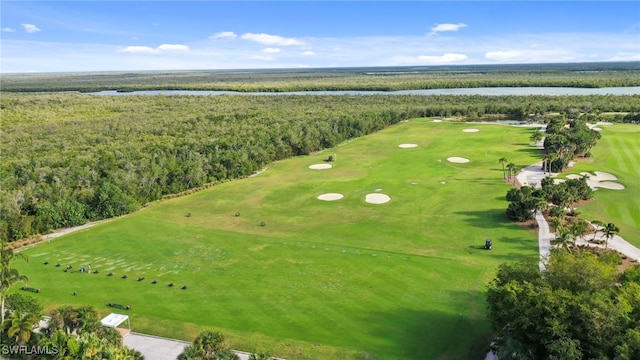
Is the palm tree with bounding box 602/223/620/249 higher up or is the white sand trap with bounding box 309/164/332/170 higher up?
the palm tree with bounding box 602/223/620/249

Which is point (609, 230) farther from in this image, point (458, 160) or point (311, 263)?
point (458, 160)

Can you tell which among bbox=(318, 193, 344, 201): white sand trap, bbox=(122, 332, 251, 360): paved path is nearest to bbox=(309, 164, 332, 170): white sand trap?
bbox=(318, 193, 344, 201): white sand trap

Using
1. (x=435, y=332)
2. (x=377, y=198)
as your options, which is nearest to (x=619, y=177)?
(x=377, y=198)

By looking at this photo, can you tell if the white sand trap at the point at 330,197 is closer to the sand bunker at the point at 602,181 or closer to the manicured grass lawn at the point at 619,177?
the manicured grass lawn at the point at 619,177

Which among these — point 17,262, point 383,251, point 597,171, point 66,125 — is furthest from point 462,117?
point 17,262

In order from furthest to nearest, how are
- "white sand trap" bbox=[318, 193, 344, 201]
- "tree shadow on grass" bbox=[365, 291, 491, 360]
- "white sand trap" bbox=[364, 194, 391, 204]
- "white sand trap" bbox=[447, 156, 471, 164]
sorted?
"white sand trap" bbox=[447, 156, 471, 164] < "white sand trap" bbox=[318, 193, 344, 201] < "white sand trap" bbox=[364, 194, 391, 204] < "tree shadow on grass" bbox=[365, 291, 491, 360]

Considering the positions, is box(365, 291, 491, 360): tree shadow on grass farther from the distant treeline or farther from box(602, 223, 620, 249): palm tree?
the distant treeline
